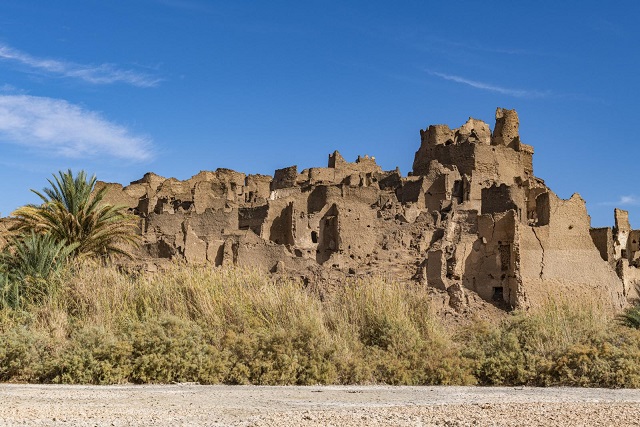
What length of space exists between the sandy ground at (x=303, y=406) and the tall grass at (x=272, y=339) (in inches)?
35.7

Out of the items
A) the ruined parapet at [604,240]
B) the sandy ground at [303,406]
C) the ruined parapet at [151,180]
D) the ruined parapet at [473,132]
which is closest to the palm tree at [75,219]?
the sandy ground at [303,406]

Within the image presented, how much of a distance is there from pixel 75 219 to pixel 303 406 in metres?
12.1

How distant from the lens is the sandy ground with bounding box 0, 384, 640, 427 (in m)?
8.19

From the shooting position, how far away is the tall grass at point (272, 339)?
12164mm

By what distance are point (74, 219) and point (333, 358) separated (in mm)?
9562

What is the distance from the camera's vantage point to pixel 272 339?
1280 cm

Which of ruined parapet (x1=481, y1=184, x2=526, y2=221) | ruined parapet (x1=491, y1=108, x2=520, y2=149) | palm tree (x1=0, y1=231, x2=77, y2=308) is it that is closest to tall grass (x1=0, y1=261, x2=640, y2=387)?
palm tree (x1=0, y1=231, x2=77, y2=308)

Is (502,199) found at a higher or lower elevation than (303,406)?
higher

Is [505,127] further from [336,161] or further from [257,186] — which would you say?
[257,186]

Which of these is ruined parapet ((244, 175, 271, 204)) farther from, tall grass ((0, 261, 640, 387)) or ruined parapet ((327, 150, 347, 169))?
tall grass ((0, 261, 640, 387))

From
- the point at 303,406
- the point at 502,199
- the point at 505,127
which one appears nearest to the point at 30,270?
the point at 303,406

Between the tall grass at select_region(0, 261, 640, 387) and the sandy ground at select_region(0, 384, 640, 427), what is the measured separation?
908 mm

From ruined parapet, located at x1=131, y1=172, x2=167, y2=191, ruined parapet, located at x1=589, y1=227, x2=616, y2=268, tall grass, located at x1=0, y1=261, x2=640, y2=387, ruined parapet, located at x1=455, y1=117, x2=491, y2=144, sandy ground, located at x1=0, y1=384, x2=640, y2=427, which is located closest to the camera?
sandy ground, located at x1=0, y1=384, x2=640, y2=427

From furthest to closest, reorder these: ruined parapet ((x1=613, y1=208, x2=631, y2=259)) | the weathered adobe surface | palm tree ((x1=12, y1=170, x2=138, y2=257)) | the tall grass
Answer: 1. ruined parapet ((x1=613, y1=208, x2=631, y2=259))
2. the weathered adobe surface
3. palm tree ((x1=12, y1=170, x2=138, y2=257))
4. the tall grass
